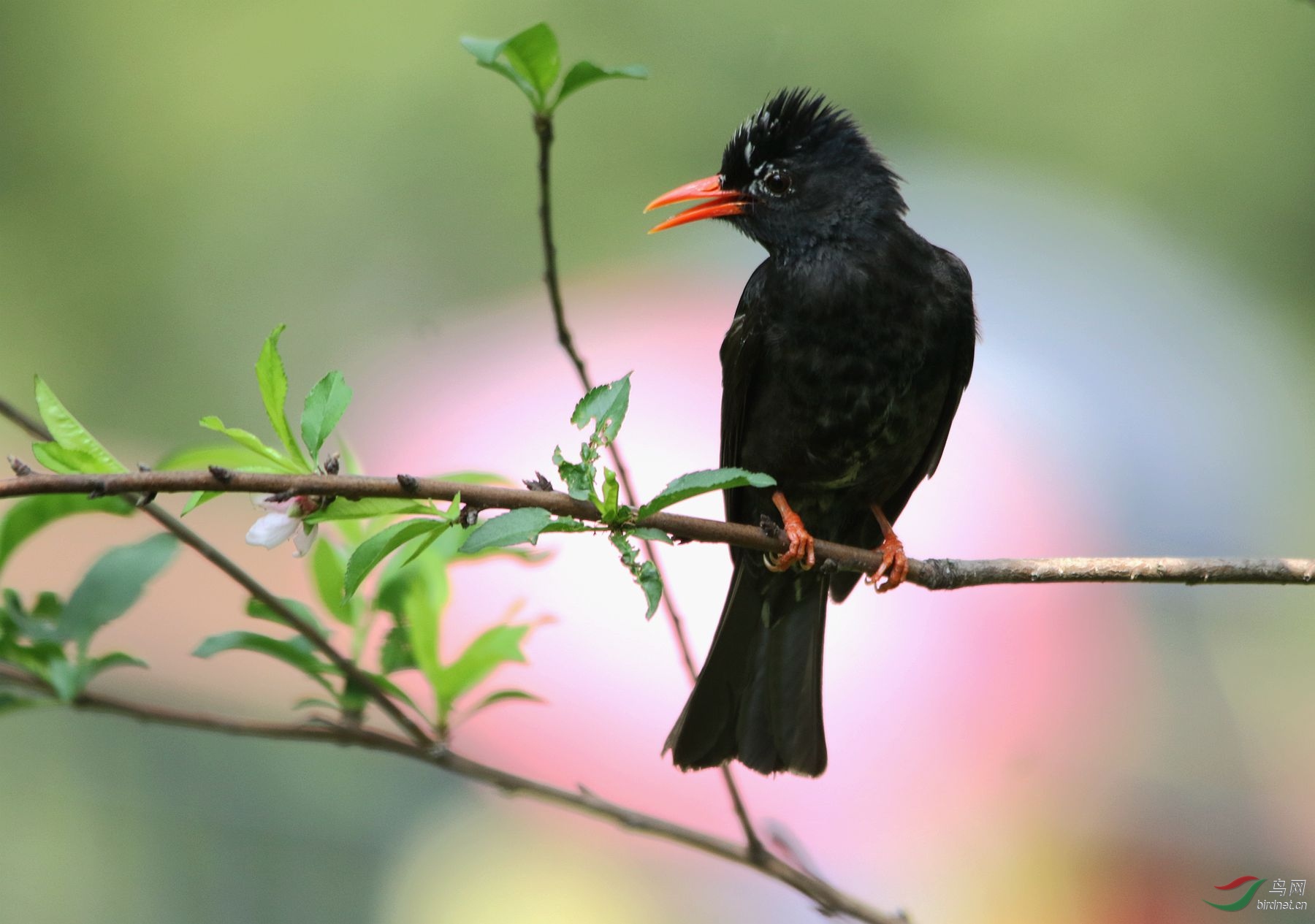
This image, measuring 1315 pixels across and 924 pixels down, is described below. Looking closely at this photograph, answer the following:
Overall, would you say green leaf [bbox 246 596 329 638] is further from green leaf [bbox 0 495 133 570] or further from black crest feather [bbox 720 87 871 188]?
black crest feather [bbox 720 87 871 188]

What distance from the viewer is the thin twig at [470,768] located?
205 cm

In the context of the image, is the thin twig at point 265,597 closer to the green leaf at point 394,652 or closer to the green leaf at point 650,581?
the green leaf at point 394,652

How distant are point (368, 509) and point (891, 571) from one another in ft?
5.54

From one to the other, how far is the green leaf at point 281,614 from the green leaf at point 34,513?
0.95ft

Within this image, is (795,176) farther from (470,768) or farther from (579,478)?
(470,768)

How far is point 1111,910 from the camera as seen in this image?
13.6 ft

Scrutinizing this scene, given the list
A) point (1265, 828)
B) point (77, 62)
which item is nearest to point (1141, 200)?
point (1265, 828)

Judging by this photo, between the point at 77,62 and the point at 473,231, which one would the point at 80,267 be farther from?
the point at 473,231

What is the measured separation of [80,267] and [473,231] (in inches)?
84.7

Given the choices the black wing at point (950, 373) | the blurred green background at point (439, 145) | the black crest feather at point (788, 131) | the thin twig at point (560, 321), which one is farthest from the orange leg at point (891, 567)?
the blurred green background at point (439, 145)

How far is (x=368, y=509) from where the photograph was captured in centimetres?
183

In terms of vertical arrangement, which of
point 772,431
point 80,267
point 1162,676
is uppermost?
point 80,267

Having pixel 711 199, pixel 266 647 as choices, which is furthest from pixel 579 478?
pixel 711 199

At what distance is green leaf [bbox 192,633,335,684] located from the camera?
2141 mm
